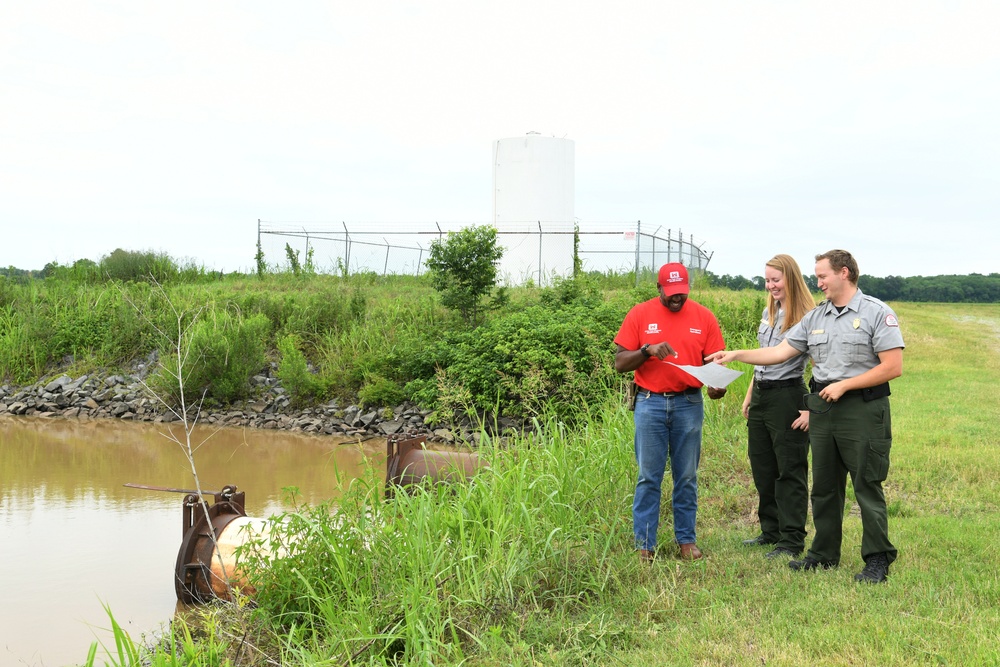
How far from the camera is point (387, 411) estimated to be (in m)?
15.8

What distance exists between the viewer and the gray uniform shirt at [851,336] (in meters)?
5.36

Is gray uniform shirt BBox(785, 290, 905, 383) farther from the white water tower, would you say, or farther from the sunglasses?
the white water tower

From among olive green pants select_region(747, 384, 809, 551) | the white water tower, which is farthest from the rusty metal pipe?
the white water tower

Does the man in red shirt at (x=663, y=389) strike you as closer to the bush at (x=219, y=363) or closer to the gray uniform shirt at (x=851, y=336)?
the gray uniform shirt at (x=851, y=336)

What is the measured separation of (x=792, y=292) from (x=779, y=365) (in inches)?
21.3

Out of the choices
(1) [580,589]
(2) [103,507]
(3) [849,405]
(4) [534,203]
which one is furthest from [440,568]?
(4) [534,203]

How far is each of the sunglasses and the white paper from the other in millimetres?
565

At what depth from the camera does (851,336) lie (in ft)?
17.9

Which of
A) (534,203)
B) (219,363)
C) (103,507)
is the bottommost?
(103,507)

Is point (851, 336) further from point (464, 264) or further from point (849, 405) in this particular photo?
point (464, 264)

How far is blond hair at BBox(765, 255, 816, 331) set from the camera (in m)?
6.21

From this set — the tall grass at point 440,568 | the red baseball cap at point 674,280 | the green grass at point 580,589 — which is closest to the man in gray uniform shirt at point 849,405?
the green grass at point 580,589

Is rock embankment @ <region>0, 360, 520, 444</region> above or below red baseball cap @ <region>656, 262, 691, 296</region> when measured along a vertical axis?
below

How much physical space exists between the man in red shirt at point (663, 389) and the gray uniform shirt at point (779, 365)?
559 millimetres
